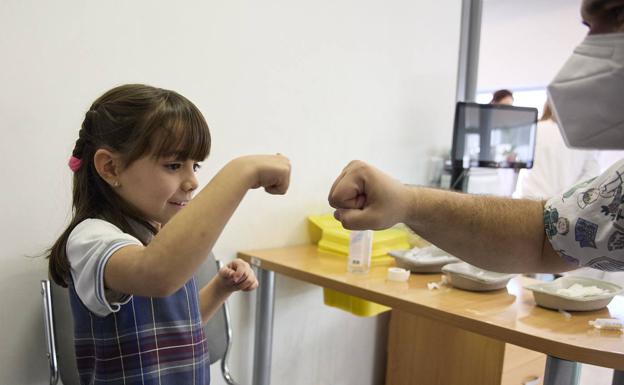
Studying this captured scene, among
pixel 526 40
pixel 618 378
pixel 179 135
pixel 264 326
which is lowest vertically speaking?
pixel 264 326

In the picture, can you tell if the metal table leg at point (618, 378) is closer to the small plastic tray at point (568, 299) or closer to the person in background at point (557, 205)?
the small plastic tray at point (568, 299)

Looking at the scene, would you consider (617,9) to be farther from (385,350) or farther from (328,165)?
(385,350)

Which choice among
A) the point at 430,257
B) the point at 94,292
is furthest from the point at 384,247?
the point at 94,292

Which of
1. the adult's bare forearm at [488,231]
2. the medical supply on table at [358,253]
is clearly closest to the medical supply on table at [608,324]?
the adult's bare forearm at [488,231]

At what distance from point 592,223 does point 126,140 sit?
2.61 ft

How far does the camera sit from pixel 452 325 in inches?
44.2

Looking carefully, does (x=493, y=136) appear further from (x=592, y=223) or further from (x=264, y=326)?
(x=592, y=223)

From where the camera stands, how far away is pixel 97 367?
0.87 metres

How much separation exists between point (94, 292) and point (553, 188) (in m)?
2.38

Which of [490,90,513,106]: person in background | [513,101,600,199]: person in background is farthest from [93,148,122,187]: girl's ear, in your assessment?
[490,90,513,106]: person in background

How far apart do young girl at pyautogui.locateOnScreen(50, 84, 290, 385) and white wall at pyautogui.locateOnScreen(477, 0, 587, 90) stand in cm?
293

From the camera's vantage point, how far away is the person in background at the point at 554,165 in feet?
8.22

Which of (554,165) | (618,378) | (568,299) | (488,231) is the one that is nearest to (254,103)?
(488,231)

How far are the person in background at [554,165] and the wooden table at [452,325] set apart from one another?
3.76 ft
